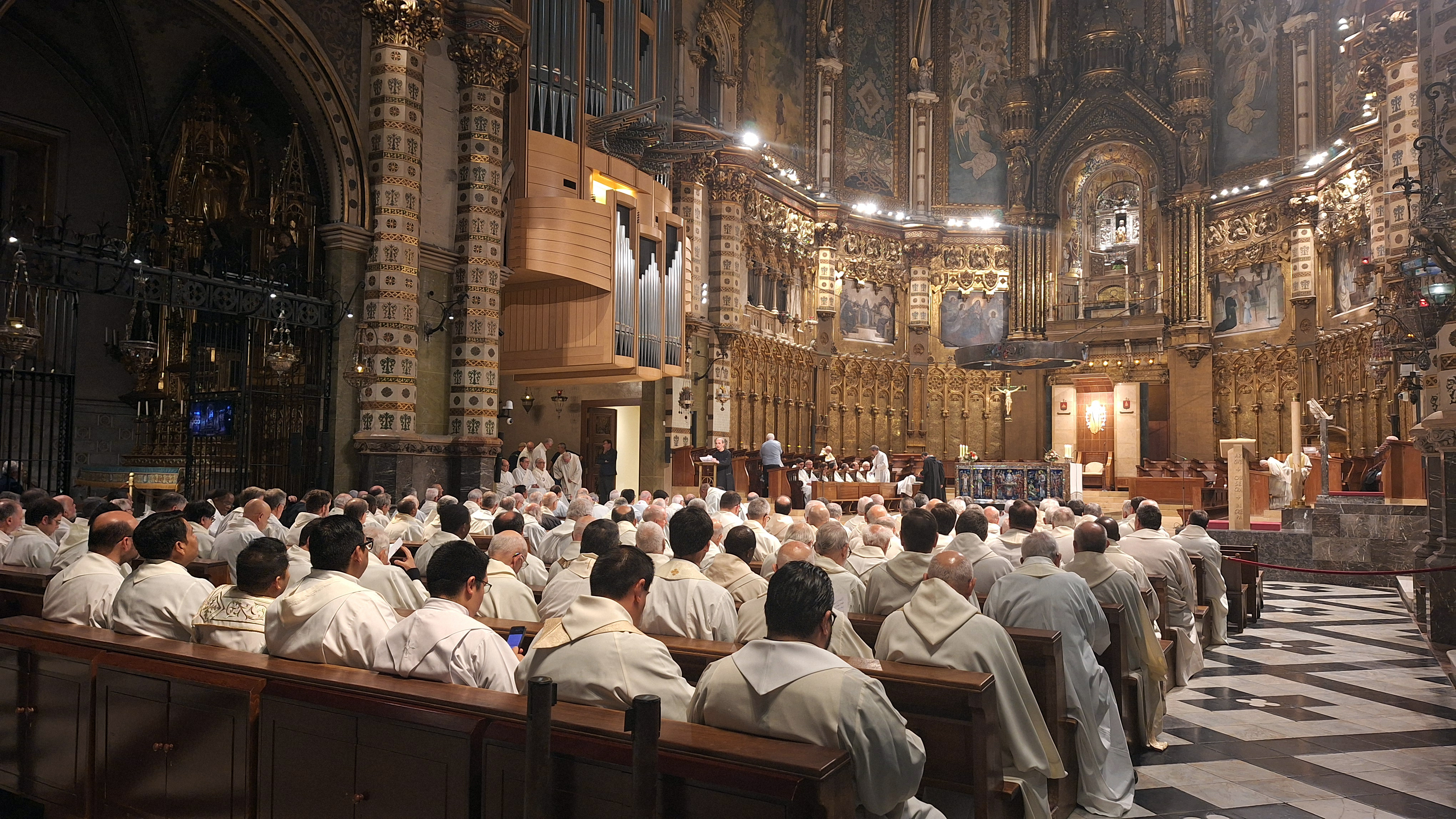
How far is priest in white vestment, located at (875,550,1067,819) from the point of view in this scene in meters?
3.82

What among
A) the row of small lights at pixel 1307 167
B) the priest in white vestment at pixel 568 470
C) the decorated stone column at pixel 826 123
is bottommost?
the priest in white vestment at pixel 568 470

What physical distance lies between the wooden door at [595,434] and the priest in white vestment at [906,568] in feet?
48.0

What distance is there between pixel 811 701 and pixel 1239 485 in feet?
48.7

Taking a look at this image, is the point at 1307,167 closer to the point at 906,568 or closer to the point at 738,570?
the point at 906,568

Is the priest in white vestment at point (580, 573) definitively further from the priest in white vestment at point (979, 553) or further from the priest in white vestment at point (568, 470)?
the priest in white vestment at point (568, 470)

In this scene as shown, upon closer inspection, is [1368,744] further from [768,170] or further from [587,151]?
[768,170]

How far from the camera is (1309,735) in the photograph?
6.05 m

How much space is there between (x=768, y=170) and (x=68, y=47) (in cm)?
1353

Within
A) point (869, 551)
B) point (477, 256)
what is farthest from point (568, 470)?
point (869, 551)

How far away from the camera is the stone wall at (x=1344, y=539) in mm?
13117

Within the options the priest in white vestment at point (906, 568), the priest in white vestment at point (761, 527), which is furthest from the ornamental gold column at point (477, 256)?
the priest in white vestment at point (906, 568)

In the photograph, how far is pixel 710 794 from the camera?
8.00 feet

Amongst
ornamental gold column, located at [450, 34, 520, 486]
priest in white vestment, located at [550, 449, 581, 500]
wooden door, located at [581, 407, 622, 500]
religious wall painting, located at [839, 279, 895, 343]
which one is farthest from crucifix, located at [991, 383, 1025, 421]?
ornamental gold column, located at [450, 34, 520, 486]

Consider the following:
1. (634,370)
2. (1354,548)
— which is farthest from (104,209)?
(1354,548)
